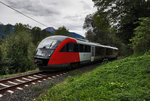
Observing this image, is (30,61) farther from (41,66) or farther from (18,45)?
(41,66)

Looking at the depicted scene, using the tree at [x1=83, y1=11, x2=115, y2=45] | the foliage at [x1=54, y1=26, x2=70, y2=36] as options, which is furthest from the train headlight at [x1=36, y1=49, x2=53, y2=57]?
the foliage at [x1=54, y1=26, x2=70, y2=36]

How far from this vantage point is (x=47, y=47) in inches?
378

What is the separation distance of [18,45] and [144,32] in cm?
1341

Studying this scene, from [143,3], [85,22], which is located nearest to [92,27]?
[85,22]

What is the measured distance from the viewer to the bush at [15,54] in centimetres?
1264

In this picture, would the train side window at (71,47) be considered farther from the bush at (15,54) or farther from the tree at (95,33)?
the tree at (95,33)

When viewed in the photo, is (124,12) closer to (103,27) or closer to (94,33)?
(103,27)

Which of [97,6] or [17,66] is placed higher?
[97,6]

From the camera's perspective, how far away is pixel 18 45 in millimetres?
14836

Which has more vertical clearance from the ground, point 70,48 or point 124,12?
point 124,12

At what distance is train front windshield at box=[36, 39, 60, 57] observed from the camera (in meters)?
9.28

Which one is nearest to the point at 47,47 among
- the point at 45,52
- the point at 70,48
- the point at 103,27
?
the point at 45,52

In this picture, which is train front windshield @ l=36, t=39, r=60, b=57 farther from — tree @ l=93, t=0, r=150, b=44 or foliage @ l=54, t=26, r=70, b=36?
foliage @ l=54, t=26, r=70, b=36

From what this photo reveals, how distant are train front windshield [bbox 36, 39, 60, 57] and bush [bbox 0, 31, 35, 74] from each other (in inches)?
200
